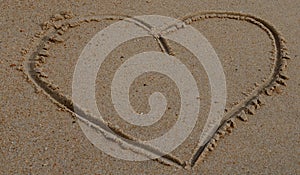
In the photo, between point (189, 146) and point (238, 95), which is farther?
point (238, 95)

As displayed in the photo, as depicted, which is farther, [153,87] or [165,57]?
[165,57]

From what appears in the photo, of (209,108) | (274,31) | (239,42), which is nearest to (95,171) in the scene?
(209,108)

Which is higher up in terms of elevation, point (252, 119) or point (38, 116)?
point (252, 119)

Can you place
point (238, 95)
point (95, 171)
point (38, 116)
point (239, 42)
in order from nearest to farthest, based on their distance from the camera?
point (95, 171) < point (38, 116) < point (238, 95) < point (239, 42)

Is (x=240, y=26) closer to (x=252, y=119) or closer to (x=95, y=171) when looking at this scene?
(x=252, y=119)
